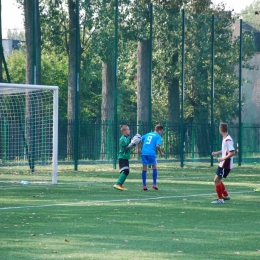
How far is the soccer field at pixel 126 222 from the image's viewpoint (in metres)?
10.3

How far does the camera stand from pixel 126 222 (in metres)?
13.6

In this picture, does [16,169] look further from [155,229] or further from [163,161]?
[155,229]

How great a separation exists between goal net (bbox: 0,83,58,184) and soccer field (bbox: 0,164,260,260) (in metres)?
4.27

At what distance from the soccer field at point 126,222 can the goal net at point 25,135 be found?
4267 mm

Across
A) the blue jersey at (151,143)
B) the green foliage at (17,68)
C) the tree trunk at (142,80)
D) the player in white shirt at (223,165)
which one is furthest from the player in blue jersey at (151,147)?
the green foliage at (17,68)

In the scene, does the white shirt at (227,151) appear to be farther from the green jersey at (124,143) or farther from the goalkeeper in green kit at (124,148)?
the green jersey at (124,143)

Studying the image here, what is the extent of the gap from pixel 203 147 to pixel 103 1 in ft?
30.9

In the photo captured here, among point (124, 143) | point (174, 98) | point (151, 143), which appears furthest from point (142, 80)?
point (124, 143)

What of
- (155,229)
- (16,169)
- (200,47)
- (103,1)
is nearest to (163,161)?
(200,47)

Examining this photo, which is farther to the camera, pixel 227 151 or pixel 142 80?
pixel 142 80

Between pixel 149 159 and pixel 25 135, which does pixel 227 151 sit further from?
pixel 25 135

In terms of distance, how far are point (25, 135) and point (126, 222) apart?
1593cm

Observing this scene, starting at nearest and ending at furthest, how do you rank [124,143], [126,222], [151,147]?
[126,222] < [124,143] < [151,147]

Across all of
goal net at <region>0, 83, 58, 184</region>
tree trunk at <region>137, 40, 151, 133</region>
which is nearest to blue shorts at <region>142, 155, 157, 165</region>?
goal net at <region>0, 83, 58, 184</region>
